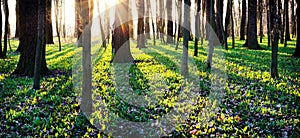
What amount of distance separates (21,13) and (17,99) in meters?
5.12

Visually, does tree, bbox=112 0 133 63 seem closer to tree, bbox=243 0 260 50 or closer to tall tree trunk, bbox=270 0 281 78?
tall tree trunk, bbox=270 0 281 78

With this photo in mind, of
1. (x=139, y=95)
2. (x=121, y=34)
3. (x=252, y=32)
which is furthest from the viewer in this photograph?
(x=252, y=32)

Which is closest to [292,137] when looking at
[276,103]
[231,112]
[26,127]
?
A: [231,112]

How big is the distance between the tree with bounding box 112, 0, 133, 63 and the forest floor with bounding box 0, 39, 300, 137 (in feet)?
10.6

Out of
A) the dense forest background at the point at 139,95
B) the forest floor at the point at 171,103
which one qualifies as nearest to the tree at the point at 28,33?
the dense forest background at the point at 139,95

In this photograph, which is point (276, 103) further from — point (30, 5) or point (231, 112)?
point (30, 5)

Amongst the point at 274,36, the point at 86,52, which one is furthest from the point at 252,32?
the point at 86,52

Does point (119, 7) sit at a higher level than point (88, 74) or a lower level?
higher

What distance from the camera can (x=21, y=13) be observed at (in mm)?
12727

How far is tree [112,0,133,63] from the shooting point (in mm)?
17156

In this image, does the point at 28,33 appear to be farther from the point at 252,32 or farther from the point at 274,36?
the point at 252,32

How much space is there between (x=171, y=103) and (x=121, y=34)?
936 cm

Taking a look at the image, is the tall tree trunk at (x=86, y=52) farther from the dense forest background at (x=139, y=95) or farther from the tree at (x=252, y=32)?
the tree at (x=252, y=32)

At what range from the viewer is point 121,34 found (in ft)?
56.8
